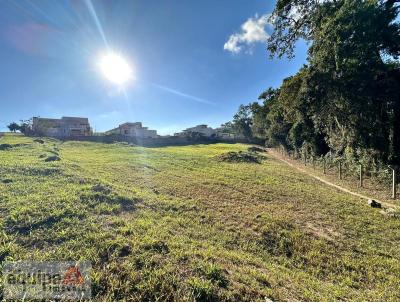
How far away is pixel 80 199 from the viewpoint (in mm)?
8055

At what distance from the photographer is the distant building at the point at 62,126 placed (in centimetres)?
5369

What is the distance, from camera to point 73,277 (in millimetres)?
3955

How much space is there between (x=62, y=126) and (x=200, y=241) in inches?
2616

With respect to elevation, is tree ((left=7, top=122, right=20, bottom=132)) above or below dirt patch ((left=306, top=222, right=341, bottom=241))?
above

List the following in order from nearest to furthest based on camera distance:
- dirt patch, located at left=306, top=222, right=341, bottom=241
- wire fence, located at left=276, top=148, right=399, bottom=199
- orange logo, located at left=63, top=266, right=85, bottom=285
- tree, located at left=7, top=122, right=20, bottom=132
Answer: orange logo, located at left=63, top=266, right=85, bottom=285
dirt patch, located at left=306, top=222, right=341, bottom=241
wire fence, located at left=276, top=148, right=399, bottom=199
tree, located at left=7, top=122, right=20, bottom=132

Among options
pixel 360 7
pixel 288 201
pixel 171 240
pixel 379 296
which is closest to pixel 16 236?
pixel 171 240

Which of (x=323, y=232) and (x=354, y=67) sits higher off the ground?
(x=354, y=67)

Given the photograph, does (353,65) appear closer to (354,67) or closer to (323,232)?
(354,67)

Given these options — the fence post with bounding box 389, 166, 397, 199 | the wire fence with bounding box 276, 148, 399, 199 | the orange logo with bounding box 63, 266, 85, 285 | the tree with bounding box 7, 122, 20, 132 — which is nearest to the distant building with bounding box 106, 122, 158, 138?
the tree with bounding box 7, 122, 20, 132

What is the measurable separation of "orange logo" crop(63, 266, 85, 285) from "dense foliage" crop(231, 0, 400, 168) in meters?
13.2

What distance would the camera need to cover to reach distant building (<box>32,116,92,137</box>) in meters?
53.7

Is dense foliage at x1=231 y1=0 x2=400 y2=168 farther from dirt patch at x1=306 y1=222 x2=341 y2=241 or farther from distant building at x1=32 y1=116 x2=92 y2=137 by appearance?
distant building at x1=32 y1=116 x2=92 y2=137

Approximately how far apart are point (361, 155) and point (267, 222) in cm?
1184

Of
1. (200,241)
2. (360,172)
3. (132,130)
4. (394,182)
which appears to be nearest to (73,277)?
(200,241)
